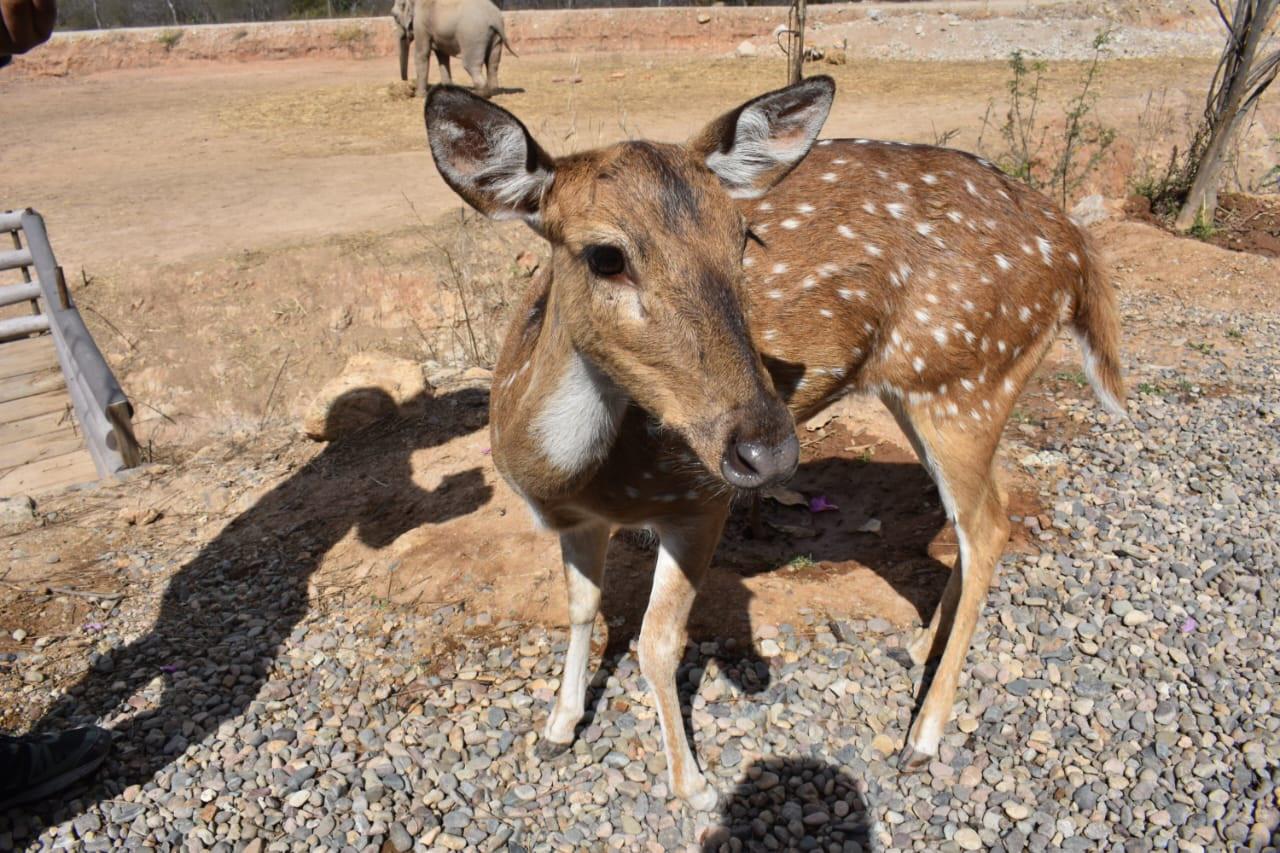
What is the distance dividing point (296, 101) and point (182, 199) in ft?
23.8

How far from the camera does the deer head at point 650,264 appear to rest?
2.44m

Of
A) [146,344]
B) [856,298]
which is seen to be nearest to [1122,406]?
[856,298]

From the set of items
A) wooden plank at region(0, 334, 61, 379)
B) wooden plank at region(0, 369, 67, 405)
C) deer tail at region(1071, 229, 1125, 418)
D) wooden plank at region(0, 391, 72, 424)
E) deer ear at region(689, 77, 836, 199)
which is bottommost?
wooden plank at region(0, 391, 72, 424)

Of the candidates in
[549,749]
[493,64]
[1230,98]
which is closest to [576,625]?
[549,749]

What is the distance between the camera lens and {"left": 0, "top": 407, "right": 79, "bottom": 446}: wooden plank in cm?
707

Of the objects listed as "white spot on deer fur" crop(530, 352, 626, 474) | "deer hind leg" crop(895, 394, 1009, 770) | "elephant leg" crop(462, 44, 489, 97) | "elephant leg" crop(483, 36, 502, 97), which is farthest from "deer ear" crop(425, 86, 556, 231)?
"elephant leg" crop(483, 36, 502, 97)

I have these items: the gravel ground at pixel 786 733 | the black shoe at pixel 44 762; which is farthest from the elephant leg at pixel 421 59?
the black shoe at pixel 44 762

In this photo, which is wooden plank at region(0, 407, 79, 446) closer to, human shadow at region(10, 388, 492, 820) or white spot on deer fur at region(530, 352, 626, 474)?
human shadow at region(10, 388, 492, 820)

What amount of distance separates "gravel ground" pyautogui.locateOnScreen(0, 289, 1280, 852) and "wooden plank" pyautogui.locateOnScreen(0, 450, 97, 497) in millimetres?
3123

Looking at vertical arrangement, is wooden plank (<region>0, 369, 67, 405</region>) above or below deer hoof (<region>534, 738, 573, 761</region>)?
below

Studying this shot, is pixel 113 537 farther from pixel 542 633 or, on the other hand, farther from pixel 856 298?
pixel 856 298

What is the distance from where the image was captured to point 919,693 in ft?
13.5

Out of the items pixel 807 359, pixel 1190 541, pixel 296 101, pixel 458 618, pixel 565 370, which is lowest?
pixel 296 101

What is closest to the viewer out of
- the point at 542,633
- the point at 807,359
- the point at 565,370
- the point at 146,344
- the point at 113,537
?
the point at 565,370
